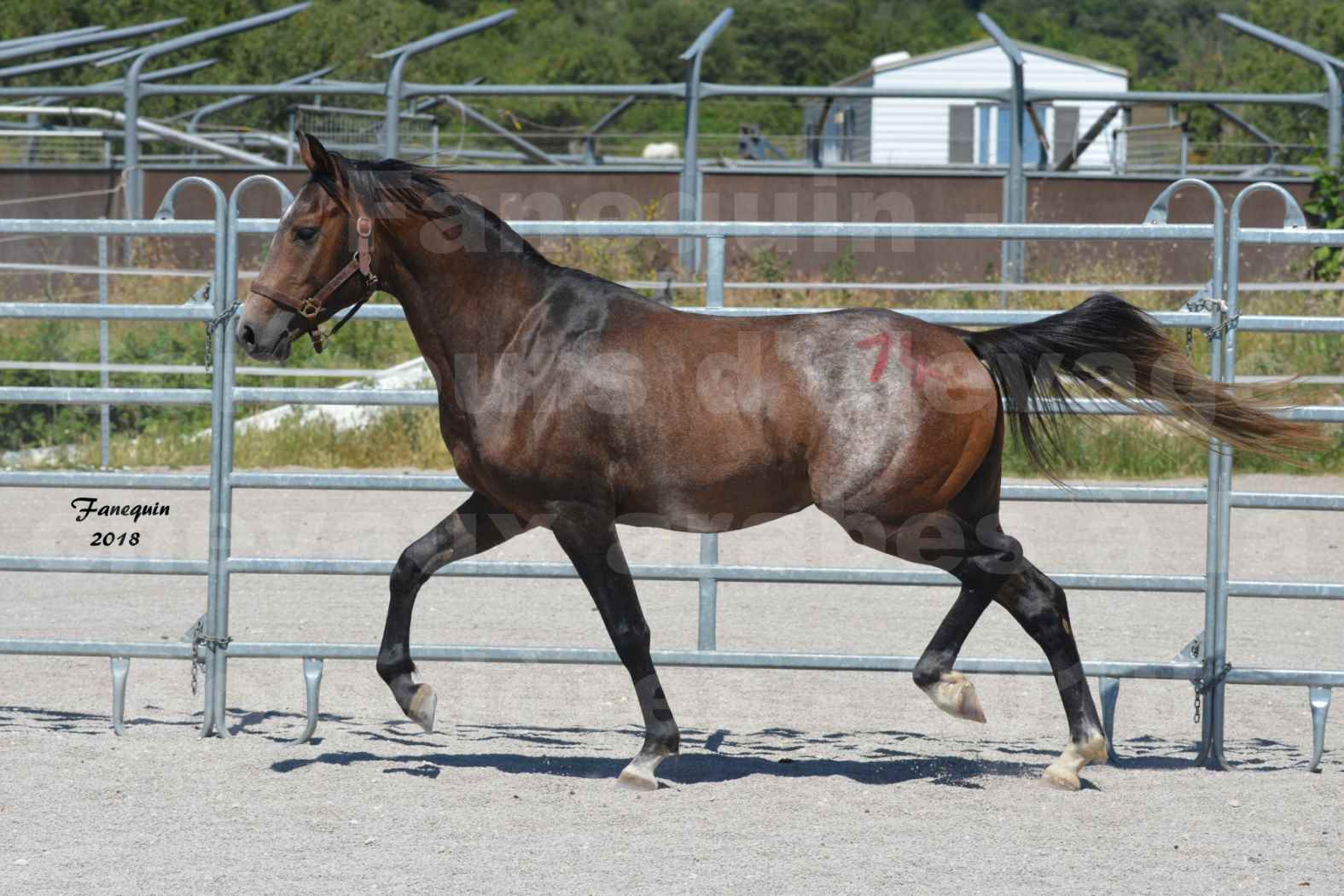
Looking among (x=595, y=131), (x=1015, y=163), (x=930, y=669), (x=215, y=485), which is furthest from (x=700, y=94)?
(x=930, y=669)

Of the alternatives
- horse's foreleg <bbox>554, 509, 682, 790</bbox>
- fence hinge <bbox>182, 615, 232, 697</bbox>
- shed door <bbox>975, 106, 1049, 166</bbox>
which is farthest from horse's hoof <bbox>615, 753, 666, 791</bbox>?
shed door <bbox>975, 106, 1049, 166</bbox>

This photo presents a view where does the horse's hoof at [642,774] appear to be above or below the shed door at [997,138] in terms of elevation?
below

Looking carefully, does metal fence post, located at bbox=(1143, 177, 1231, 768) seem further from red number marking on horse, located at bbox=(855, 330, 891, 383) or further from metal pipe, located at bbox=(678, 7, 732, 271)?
metal pipe, located at bbox=(678, 7, 732, 271)

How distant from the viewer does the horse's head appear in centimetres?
443

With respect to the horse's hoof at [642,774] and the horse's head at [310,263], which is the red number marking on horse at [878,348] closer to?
the horse's hoof at [642,774]

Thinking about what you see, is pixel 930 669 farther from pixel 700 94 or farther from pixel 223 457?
Answer: pixel 700 94

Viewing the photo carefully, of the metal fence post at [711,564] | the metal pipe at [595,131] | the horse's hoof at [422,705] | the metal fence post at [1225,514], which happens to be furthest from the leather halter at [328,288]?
the metal pipe at [595,131]

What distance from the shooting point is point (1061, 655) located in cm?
456

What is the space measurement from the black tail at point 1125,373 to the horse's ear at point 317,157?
6.10 ft

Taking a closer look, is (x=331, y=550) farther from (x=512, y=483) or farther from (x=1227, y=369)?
(x=1227, y=369)

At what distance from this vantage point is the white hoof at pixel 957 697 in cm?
450

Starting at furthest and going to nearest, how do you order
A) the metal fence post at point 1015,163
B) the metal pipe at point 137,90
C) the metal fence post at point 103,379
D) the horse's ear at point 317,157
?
1. the metal pipe at point 137,90
2. the metal fence post at point 1015,163
3. the metal fence post at point 103,379
4. the horse's ear at point 317,157

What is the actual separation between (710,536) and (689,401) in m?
0.85

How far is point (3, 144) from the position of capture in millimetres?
26250
